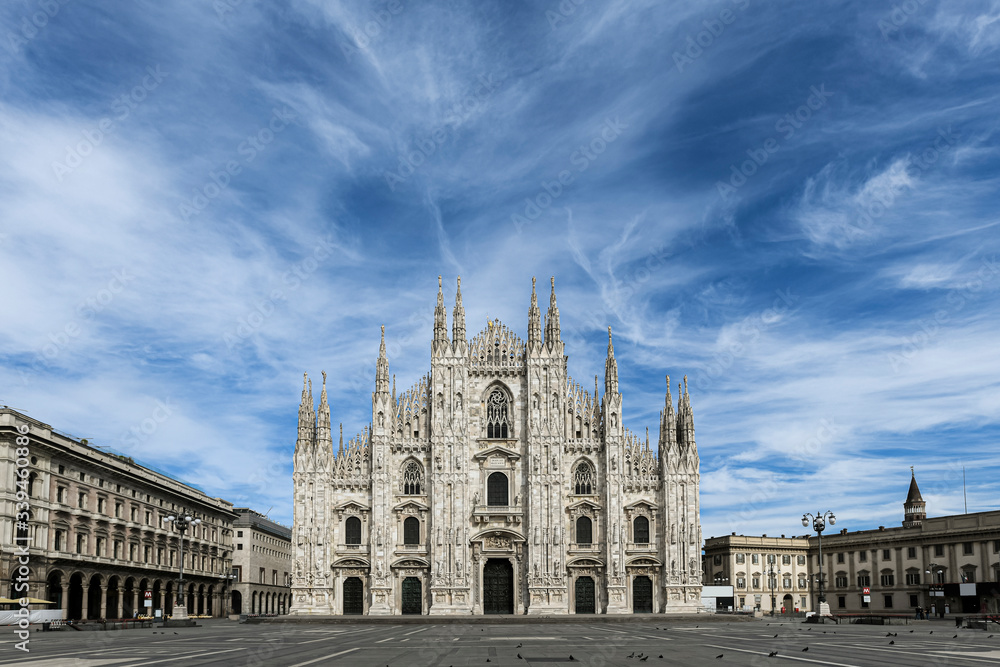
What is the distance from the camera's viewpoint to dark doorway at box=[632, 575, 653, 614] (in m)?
74.7

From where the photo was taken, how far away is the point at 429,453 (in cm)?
7588

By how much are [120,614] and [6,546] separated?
61.0 feet

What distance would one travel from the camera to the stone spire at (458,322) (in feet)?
254

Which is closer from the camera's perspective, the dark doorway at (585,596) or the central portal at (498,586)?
the dark doorway at (585,596)

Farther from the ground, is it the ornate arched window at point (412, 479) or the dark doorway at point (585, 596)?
the ornate arched window at point (412, 479)

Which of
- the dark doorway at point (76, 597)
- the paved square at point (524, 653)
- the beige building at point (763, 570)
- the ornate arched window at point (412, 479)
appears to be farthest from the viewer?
the beige building at point (763, 570)

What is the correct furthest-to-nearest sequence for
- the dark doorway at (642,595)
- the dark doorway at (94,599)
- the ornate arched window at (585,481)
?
the ornate arched window at (585,481), the dark doorway at (642,595), the dark doorway at (94,599)

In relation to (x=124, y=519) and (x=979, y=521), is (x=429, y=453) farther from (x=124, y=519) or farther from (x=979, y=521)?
(x=979, y=521)

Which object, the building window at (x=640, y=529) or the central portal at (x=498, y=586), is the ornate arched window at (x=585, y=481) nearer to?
the building window at (x=640, y=529)

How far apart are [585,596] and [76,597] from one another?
3868 cm

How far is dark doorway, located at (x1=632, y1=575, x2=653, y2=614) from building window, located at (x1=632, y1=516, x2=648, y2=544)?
2870 millimetres

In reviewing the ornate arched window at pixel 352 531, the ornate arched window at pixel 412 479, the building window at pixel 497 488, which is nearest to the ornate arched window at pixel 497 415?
the building window at pixel 497 488

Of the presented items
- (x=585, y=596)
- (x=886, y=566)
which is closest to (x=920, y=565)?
(x=886, y=566)

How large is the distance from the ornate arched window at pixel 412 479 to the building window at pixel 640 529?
17.1 meters
